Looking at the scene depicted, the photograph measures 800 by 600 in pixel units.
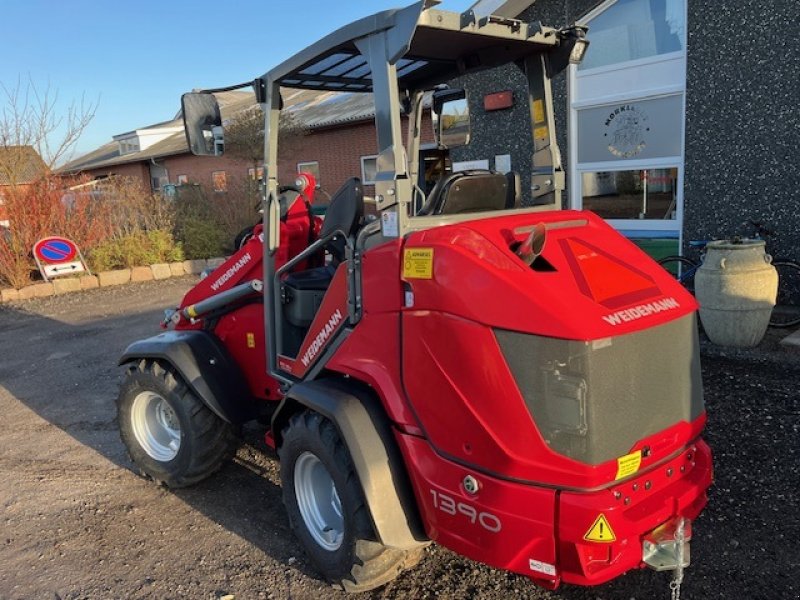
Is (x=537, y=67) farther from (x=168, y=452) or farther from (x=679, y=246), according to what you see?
(x=679, y=246)

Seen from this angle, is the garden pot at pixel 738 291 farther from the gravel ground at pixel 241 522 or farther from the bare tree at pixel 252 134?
the bare tree at pixel 252 134

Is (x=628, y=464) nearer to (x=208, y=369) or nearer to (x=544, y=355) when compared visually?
(x=544, y=355)

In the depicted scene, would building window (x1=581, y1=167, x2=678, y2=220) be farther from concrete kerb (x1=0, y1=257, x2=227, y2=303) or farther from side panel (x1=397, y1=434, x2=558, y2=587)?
side panel (x1=397, y1=434, x2=558, y2=587)

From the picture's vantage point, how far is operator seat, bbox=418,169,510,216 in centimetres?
286

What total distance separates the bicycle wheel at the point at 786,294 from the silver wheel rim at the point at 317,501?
5349 mm

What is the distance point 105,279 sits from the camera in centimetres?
1178

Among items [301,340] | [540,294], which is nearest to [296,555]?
[301,340]

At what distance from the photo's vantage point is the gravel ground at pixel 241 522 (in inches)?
116

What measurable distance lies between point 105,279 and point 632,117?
934 centimetres

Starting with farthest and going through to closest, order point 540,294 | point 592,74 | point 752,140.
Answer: point 592,74 < point 752,140 < point 540,294

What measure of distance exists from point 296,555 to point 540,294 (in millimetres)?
1946

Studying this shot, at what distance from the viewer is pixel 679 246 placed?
7.66 metres

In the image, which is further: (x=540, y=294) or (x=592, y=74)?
(x=592, y=74)

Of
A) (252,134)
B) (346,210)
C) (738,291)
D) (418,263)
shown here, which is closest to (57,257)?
(252,134)
